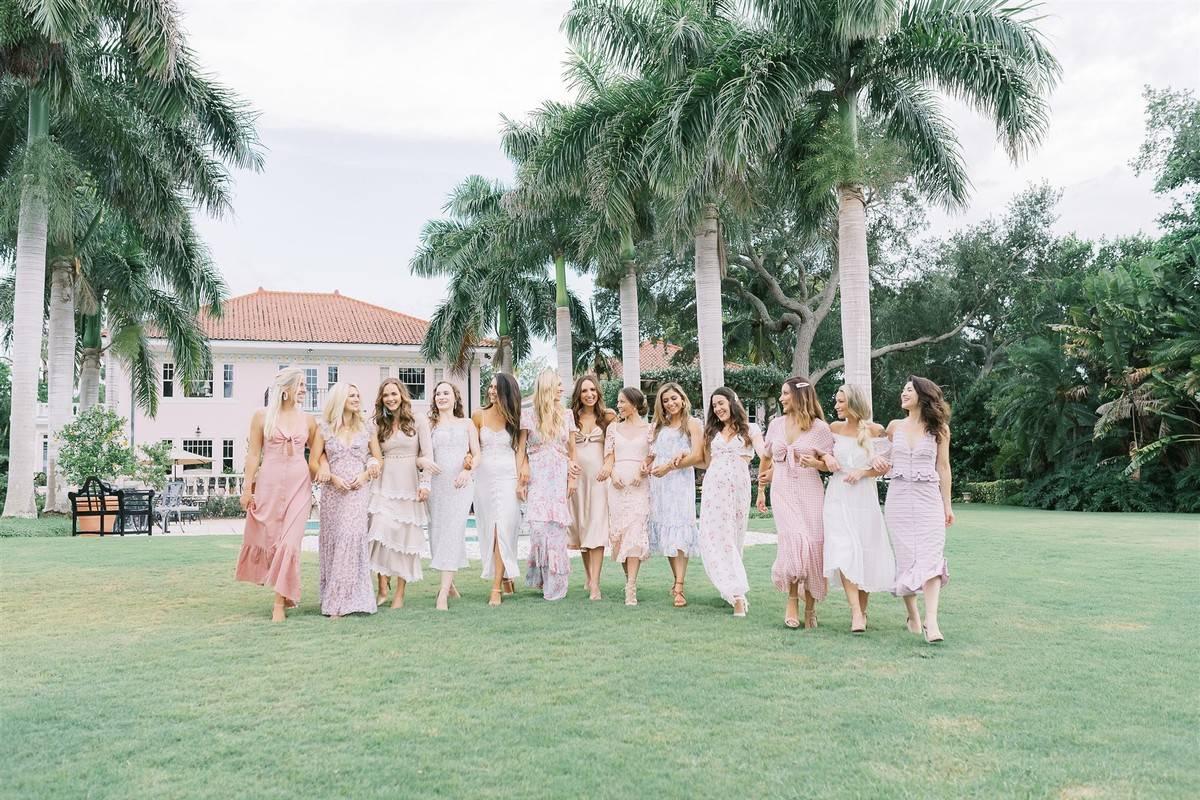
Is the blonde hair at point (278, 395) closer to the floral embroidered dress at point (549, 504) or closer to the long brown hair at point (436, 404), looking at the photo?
the long brown hair at point (436, 404)

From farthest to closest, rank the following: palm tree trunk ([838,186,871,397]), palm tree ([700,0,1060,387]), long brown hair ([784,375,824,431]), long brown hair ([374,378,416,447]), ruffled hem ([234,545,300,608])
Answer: palm tree trunk ([838,186,871,397]) < palm tree ([700,0,1060,387]) < long brown hair ([374,378,416,447]) < ruffled hem ([234,545,300,608]) < long brown hair ([784,375,824,431])

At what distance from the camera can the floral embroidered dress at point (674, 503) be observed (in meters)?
8.30

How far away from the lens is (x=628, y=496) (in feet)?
27.5

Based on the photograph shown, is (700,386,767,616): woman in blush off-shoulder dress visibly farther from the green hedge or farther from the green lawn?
the green hedge

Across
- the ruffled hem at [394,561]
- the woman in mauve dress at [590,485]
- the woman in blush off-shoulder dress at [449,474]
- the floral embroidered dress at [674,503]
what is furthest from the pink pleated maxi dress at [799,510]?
the ruffled hem at [394,561]

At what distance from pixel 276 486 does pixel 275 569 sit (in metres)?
Answer: 0.65

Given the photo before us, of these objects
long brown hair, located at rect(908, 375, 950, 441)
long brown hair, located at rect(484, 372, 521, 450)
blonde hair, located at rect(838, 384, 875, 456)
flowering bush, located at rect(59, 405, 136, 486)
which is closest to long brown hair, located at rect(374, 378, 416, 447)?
long brown hair, located at rect(484, 372, 521, 450)

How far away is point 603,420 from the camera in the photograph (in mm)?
8828

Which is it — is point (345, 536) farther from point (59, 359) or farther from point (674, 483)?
point (59, 359)

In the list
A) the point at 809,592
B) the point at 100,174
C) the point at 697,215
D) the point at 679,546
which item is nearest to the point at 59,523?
the point at 100,174

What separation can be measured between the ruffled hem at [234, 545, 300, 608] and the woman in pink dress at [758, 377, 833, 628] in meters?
3.71

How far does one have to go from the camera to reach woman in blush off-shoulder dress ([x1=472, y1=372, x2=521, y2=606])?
823 centimetres

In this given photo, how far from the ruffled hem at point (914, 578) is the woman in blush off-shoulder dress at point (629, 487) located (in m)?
2.27

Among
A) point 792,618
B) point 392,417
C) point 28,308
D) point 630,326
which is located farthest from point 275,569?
point 630,326
